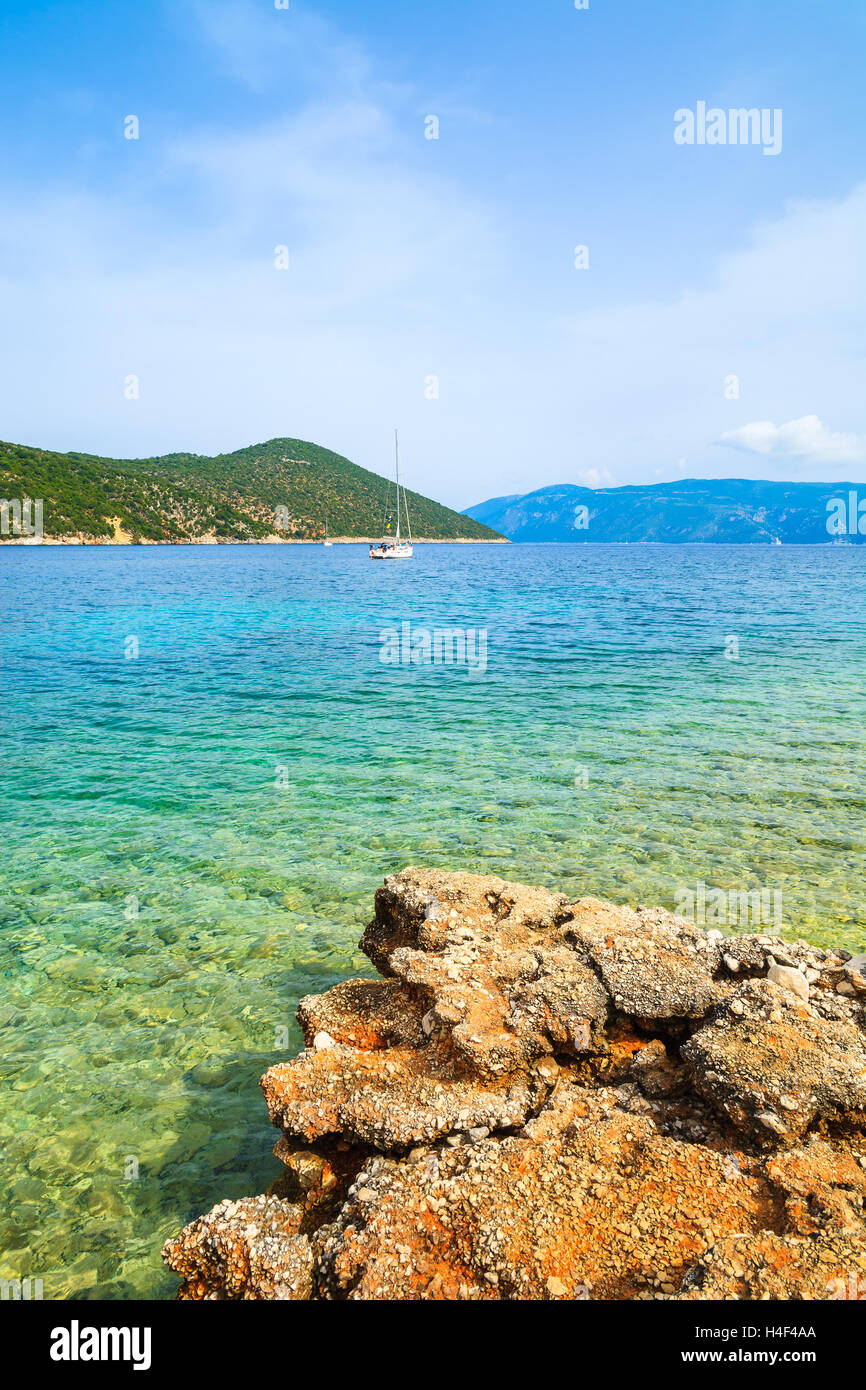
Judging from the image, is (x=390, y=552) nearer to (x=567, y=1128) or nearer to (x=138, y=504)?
(x=138, y=504)

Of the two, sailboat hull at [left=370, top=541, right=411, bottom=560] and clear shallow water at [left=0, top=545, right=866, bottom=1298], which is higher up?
sailboat hull at [left=370, top=541, right=411, bottom=560]

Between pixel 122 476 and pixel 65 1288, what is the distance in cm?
18112

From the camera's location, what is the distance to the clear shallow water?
526 cm

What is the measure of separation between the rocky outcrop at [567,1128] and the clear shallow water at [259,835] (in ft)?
4.37

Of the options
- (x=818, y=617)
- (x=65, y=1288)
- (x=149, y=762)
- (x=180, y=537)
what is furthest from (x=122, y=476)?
(x=65, y=1288)

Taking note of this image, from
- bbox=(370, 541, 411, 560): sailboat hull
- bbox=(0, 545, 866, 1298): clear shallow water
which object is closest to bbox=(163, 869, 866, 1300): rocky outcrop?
bbox=(0, 545, 866, 1298): clear shallow water

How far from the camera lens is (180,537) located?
164 m

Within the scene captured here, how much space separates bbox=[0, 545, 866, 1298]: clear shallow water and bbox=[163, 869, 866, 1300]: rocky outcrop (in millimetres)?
1331

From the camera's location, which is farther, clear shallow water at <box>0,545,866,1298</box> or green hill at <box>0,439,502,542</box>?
green hill at <box>0,439,502,542</box>

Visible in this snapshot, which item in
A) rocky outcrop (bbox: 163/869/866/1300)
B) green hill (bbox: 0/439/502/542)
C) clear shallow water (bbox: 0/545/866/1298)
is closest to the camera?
rocky outcrop (bbox: 163/869/866/1300)

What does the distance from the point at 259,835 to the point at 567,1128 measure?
25.1ft

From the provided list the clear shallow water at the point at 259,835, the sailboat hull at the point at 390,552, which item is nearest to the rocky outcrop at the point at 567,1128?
the clear shallow water at the point at 259,835

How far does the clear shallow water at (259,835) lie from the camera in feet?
17.3

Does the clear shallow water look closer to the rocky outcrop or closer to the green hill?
the rocky outcrop
